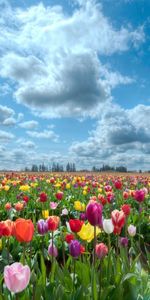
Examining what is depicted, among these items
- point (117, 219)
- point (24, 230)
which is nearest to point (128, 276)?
point (117, 219)

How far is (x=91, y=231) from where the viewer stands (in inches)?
128

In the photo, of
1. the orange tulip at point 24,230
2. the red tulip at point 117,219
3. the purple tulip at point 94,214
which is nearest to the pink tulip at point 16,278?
the orange tulip at point 24,230

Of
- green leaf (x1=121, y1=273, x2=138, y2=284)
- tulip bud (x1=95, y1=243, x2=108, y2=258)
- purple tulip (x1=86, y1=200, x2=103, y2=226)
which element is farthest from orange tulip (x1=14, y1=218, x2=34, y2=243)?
green leaf (x1=121, y1=273, x2=138, y2=284)

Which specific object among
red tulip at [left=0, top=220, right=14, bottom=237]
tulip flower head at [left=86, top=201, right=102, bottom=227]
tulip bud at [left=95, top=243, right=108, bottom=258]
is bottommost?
tulip bud at [left=95, top=243, right=108, bottom=258]

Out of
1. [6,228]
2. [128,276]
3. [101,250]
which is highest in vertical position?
[6,228]

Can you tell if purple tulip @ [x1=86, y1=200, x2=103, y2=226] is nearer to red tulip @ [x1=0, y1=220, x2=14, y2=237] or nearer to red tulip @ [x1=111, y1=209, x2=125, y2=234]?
red tulip @ [x1=111, y1=209, x2=125, y2=234]

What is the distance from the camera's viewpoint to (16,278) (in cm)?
198

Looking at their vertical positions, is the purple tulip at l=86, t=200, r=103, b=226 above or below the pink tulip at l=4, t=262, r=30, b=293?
above

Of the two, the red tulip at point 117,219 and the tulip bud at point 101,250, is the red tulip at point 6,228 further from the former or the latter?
the red tulip at point 117,219

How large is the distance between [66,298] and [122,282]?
45cm

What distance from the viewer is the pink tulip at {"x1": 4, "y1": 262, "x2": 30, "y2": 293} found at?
1.97m

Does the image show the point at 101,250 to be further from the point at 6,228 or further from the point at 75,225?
the point at 6,228

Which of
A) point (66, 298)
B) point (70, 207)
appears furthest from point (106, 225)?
point (70, 207)

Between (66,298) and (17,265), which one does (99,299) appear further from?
(17,265)
